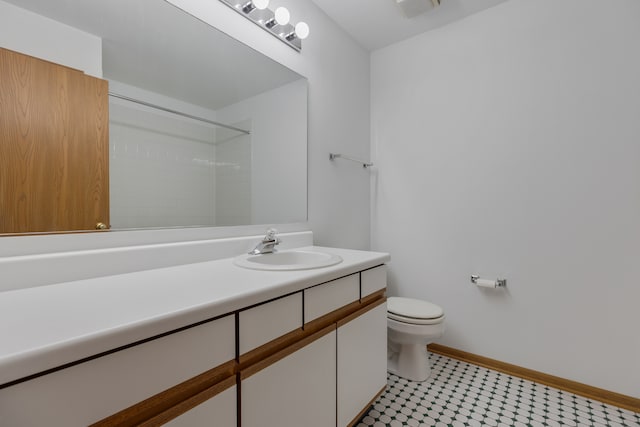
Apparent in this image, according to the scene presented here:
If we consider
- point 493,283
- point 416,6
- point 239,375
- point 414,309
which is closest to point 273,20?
point 416,6

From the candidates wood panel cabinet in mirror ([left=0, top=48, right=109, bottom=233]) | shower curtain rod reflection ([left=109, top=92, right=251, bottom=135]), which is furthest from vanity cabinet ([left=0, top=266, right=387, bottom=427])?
shower curtain rod reflection ([left=109, top=92, right=251, bottom=135])

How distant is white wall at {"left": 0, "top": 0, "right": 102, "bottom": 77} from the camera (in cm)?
80

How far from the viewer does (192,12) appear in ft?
4.07

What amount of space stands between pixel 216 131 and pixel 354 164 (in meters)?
1.18

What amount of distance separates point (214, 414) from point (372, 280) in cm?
84

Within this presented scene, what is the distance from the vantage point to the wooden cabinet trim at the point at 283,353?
0.77 m

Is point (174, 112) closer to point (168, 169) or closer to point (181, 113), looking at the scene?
point (181, 113)

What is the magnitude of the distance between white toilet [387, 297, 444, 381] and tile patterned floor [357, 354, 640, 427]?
0.06m

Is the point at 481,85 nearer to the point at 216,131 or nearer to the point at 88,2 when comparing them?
the point at 216,131

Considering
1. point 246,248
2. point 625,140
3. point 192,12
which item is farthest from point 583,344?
point 192,12

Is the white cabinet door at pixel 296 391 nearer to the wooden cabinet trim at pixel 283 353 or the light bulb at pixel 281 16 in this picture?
the wooden cabinet trim at pixel 283 353

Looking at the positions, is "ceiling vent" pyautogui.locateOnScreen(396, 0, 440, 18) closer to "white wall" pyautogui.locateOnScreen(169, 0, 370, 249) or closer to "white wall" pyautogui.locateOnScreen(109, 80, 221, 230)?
"white wall" pyautogui.locateOnScreen(169, 0, 370, 249)

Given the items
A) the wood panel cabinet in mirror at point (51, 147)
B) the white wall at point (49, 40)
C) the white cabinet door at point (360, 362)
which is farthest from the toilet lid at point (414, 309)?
the white wall at point (49, 40)

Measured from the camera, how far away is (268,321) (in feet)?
2.69
